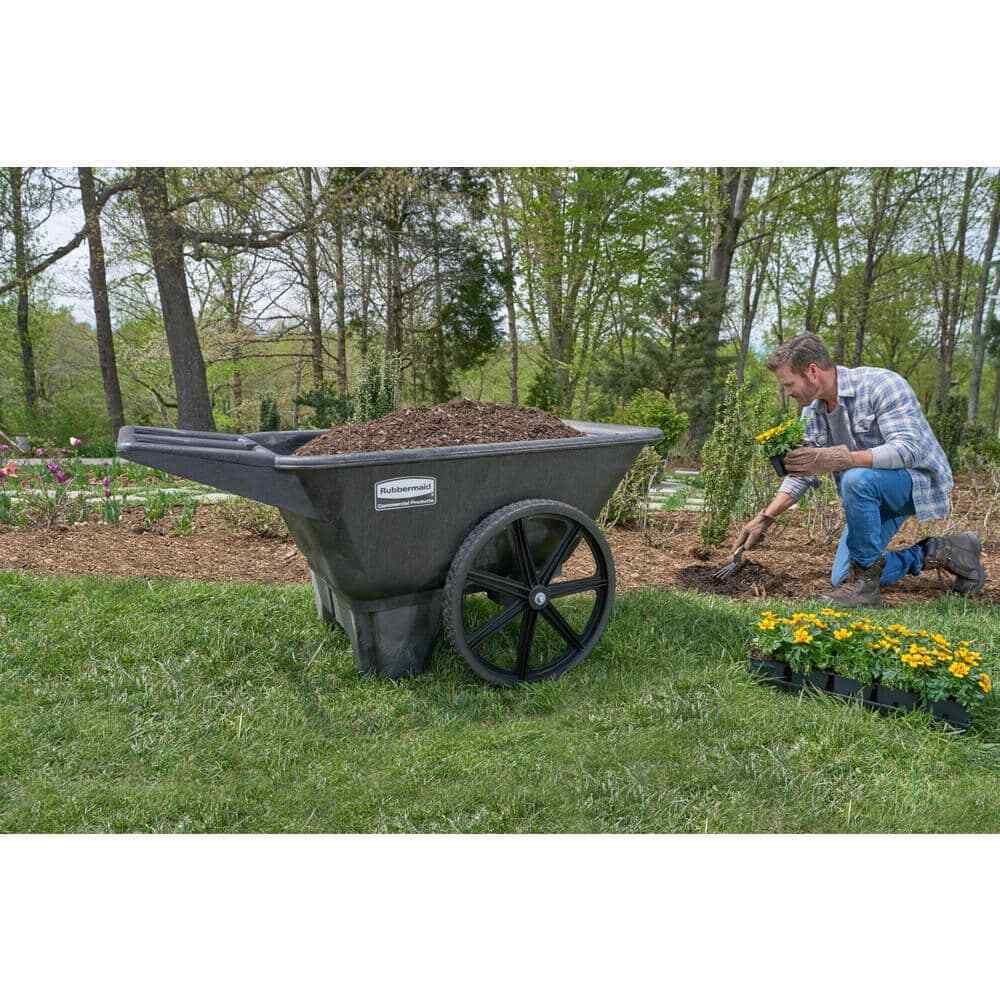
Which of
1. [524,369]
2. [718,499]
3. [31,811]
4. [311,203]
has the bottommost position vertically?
[31,811]

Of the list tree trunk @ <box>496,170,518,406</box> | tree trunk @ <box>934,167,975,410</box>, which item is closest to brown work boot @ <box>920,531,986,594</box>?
tree trunk @ <box>496,170,518,406</box>

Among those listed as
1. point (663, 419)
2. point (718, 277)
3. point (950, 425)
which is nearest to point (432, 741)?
point (663, 419)

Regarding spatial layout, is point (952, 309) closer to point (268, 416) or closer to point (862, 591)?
point (862, 591)

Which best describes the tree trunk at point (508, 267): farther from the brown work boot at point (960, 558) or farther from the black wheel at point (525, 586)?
the black wheel at point (525, 586)

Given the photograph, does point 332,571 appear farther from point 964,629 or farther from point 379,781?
point 964,629

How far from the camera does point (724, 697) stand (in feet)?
7.18

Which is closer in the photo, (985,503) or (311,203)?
(985,503)

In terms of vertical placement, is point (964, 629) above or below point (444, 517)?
below

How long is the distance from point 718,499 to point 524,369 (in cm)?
379

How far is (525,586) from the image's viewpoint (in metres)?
2.31

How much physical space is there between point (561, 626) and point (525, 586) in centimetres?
21

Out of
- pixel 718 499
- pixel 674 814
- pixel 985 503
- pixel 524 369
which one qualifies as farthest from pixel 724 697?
pixel 524 369

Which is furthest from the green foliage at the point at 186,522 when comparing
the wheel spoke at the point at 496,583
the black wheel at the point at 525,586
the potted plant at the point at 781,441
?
the potted plant at the point at 781,441

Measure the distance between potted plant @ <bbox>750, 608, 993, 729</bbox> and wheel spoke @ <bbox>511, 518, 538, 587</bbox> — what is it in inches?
29.5
